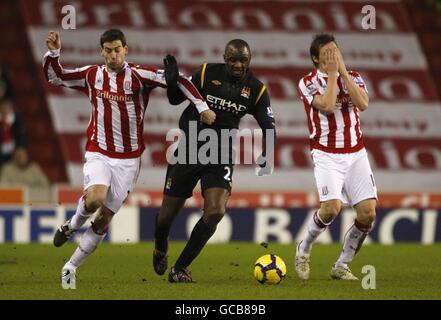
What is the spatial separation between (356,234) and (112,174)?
83.6 inches

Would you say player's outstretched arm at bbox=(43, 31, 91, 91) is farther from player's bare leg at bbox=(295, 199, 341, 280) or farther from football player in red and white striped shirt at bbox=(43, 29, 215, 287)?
player's bare leg at bbox=(295, 199, 341, 280)

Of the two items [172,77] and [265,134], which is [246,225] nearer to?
[265,134]

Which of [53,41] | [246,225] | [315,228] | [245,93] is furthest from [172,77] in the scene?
[246,225]

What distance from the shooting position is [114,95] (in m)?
8.96

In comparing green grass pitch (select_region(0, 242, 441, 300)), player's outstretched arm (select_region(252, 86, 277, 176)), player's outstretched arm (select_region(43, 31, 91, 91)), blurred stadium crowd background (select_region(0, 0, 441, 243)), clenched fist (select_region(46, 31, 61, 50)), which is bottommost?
green grass pitch (select_region(0, 242, 441, 300))

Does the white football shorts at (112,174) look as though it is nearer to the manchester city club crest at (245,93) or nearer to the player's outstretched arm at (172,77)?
the player's outstretched arm at (172,77)

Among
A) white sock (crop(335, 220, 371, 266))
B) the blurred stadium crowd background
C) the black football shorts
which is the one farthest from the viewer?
the blurred stadium crowd background

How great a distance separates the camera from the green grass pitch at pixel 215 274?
26.8 ft

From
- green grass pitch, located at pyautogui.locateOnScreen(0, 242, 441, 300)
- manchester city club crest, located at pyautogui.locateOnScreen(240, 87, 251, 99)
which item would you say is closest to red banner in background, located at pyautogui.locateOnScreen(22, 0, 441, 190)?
green grass pitch, located at pyautogui.locateOnScreen(0, 242, 441, 300)

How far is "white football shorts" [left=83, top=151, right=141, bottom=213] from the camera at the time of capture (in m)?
8.87

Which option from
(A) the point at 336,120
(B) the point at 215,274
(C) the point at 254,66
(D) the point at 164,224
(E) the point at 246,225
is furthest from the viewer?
(C) the point at 254,66

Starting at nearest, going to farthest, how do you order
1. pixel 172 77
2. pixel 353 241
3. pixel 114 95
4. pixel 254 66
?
pixel 172 77 < pixel 114 95 < pixel 353 241 < pixel 254 66

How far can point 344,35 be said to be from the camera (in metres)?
19.8

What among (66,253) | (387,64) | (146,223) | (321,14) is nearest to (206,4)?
(321,14)
